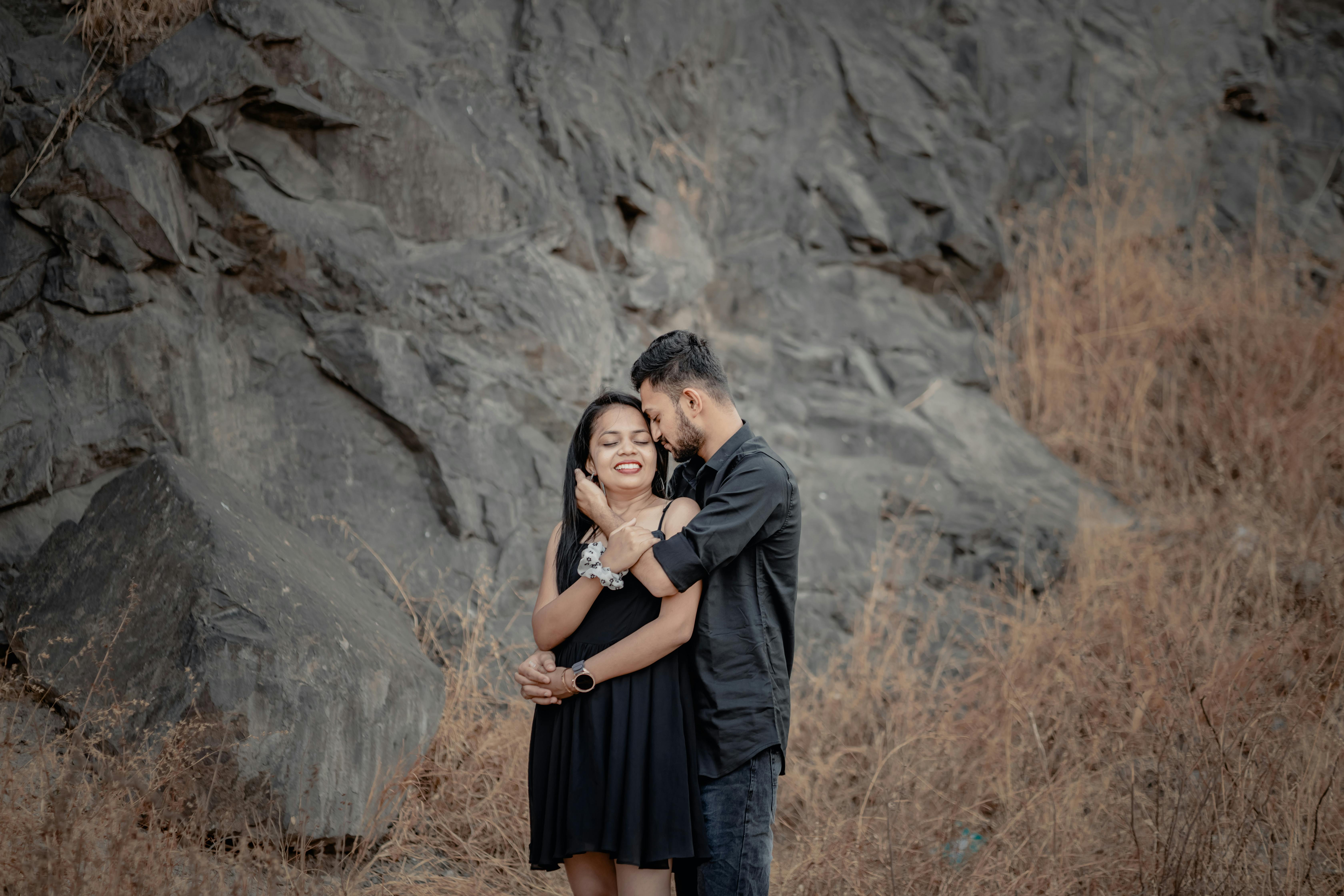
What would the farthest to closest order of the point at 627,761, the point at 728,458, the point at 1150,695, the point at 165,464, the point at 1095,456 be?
1. the point at 1095,456
2. the point at 1150,695
3. the point at 165,464
4. the point at 728,458
5. the point at 627,761

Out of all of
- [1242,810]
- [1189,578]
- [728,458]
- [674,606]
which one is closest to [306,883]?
[674,606]

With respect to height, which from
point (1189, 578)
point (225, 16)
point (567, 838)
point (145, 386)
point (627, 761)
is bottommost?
point (1189, 578)

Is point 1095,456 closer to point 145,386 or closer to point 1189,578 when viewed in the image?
point 1189,578

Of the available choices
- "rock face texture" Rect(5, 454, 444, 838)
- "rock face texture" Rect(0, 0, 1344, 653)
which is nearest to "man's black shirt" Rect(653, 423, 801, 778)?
"rock face texture" Rect(5, 454, 444, 838)

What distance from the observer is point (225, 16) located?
452cm

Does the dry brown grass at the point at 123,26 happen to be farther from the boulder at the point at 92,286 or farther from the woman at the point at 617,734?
the woman at the point at 617,734

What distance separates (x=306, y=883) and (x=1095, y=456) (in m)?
5.68

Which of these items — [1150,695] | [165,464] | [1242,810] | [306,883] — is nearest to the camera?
[306,883]

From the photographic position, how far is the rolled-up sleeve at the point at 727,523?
2.24m

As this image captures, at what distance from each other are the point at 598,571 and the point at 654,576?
0.16 meters

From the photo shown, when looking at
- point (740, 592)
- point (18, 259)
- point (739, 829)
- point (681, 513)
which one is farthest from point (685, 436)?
point (18, 259)

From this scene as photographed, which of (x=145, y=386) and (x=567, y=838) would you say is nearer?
(x=567, y=838)

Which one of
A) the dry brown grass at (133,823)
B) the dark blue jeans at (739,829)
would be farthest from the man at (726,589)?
the dry brown grass at (133,823)

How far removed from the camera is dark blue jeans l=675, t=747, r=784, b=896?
229cm
